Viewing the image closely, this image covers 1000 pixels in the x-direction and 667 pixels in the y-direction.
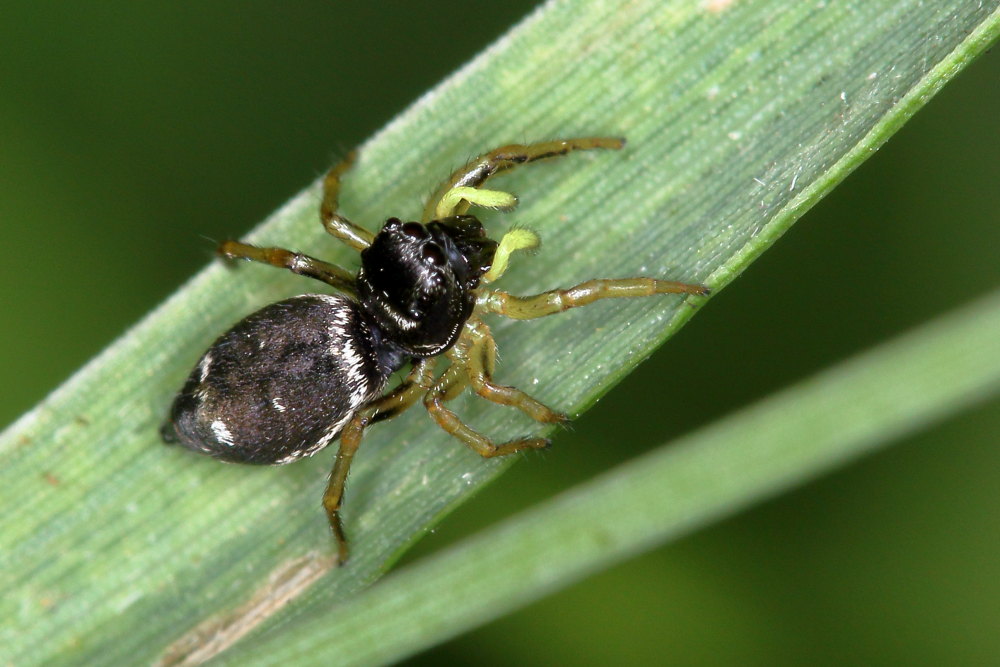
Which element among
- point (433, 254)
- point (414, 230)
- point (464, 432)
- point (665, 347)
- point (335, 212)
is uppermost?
point (335, 212)

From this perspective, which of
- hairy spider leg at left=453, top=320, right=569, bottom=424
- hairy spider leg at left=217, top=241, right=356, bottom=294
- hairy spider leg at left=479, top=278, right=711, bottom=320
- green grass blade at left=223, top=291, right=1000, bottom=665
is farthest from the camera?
hairy spider leg at left=217, top=241, right=356, bottom=294

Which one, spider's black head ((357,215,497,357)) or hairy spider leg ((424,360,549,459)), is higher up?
spider's black head ((357,215,497,357))

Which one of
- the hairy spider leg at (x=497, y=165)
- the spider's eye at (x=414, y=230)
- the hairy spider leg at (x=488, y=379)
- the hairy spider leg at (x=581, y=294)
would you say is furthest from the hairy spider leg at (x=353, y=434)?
the hairy spider leg at (x=497, y=165)

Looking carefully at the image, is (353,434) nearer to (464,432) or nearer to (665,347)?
(464,432)

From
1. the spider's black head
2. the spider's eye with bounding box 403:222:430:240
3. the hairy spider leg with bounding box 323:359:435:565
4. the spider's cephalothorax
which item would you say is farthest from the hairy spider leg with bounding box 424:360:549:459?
the spider's eye with bounding box 403:222:430:240

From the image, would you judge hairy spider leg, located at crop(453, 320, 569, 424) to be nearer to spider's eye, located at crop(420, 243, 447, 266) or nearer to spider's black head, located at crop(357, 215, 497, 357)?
spider's black head, located at crop(357, 215, 497, 357)

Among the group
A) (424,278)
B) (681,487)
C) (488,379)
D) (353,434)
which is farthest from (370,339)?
(681,487)

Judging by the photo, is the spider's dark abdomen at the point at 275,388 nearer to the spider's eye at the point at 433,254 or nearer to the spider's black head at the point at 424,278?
the spider's black head at the point at 424,278

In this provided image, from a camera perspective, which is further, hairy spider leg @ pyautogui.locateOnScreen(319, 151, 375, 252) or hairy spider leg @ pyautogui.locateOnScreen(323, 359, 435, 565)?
hairy spider leg @ pyautogui.locateOnScreen(319, 151, 375, 252)
